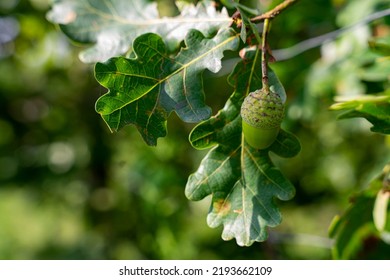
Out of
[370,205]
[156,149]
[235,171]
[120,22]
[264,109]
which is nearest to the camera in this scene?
[264,109]

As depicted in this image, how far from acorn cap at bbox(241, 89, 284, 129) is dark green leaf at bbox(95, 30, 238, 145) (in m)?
0.10

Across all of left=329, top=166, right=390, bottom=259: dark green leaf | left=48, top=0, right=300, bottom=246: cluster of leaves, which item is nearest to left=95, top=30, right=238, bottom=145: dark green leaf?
left=48, top=0, right=300, bottom=246: cluster of leaves

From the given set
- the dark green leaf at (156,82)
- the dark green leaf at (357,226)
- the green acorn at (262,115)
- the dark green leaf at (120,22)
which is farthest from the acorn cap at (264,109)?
the dark green leaf at (357,226)

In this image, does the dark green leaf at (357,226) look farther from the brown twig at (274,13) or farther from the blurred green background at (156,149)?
the brown twig at (274,13)

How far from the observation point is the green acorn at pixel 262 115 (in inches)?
46.1

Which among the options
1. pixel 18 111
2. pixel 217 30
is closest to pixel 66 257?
pixel 18 111

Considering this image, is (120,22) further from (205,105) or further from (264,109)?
(264,109)

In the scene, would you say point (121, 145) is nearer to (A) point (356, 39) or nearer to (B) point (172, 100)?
(A) point (356, 39)

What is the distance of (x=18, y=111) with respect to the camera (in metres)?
3.89

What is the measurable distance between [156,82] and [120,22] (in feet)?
1.25

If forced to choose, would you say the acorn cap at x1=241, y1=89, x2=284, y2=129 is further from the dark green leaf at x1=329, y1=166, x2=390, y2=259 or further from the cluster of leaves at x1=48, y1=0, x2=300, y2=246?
the dark green leaf at x1=329, y1=166, x2=390, y2=259

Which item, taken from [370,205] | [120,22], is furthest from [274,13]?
[370,205]

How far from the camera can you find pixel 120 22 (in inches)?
62.0

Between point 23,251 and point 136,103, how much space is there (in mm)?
4644
